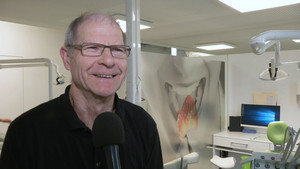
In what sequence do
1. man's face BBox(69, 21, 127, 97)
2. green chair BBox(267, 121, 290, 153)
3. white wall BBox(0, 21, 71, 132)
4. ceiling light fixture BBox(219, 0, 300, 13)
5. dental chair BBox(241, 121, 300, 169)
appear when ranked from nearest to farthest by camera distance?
man's face BBox(69, 21, 127, 97), dental chair BBox(241, 121, 300, 169), green chair BBox(267, 121, 290, 153), ceiling light fixture BBox(219, 0, 300, 13), white wall BBox(0, 21, 71, 132)

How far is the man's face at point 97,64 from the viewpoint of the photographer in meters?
0.80

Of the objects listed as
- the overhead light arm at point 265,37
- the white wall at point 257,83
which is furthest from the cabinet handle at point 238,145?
the overhead light arm at point 265,37

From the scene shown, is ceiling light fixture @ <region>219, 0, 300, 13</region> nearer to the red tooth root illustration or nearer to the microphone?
the red tooth root illustration

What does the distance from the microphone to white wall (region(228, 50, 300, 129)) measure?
11.3 ft

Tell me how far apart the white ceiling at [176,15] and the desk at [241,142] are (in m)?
1.62

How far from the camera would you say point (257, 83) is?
3779mm

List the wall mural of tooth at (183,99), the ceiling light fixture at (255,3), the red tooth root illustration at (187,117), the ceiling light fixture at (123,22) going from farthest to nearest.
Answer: the ceiling light fixture at (123,22) < the red tooth root illustration at (187,117) < the wall mural of tooth at (183,99) < the ceiling light fixture at (255,3)

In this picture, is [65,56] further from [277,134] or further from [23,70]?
[23,70]

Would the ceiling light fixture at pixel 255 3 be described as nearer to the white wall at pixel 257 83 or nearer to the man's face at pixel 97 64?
the white wall at pixel 257 83

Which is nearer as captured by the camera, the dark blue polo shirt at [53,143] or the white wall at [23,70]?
the dark blue polo shirt at [53,143]

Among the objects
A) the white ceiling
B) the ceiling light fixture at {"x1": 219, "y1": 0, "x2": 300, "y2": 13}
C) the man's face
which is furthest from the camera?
the white ceiling

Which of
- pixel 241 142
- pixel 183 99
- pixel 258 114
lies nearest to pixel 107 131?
pixel 183 99

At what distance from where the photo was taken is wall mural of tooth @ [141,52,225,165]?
2.65 m

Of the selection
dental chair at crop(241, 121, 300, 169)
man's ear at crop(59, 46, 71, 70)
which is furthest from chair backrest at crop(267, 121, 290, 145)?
man's ear at crop(59, 46, 71, 70)
